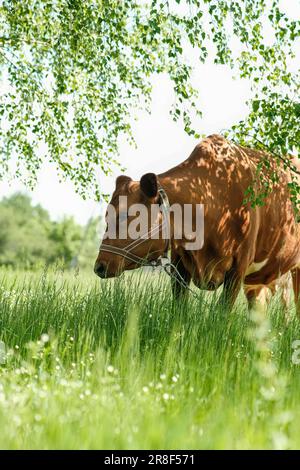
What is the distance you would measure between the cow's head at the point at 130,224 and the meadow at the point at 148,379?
0.43 m

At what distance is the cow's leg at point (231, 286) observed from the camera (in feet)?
25.8

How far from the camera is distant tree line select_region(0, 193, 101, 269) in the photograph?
59906 millimetres

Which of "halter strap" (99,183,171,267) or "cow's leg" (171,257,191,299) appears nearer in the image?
"halter strap" (99,183,171,267)

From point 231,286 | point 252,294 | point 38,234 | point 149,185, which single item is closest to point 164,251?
point 149,185

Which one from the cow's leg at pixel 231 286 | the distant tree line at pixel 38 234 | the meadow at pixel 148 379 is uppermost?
the distant tree line at pixel 38 234

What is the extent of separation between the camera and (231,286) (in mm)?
8016

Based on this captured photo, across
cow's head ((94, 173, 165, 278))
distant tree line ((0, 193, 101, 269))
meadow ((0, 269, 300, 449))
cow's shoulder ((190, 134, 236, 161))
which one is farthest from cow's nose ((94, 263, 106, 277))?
distant tree line ((0, 193, 101, 269))

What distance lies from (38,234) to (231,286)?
56600 mm

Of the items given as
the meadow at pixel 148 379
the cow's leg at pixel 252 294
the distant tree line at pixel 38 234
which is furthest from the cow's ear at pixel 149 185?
the distant tree line at pixel 38 234

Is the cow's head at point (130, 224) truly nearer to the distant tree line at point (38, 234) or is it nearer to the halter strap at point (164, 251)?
the halter strap at point (164, 251)

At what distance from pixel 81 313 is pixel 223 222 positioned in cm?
183

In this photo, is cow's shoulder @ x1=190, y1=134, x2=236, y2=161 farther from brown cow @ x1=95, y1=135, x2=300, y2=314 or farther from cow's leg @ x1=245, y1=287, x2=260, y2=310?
cow's leg @ x1=245, y1=287, x2=260, y2=310
